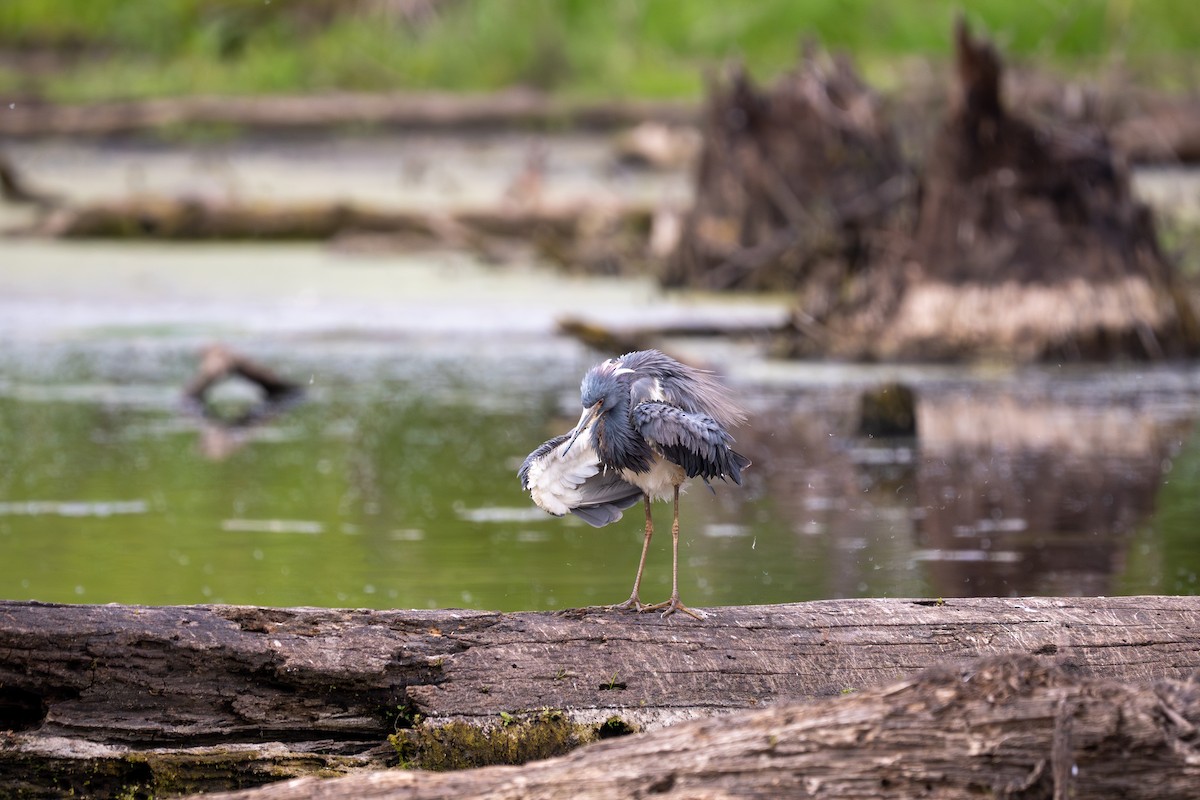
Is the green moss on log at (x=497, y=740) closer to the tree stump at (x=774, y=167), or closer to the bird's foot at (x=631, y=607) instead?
the bird's foot at (x=631, y=607)

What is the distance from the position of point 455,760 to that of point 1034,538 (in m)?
3.58

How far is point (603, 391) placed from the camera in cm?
411

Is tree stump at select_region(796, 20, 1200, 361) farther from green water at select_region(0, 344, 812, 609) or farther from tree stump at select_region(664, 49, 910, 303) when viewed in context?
tree stump at select_region(664, 49, 910, 303)

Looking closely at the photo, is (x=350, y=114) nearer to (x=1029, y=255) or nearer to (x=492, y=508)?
(x=1029, y=255)

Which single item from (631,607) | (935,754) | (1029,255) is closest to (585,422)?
(631,607)

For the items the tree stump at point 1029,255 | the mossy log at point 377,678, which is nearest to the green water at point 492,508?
the tree stump at point 1029,255

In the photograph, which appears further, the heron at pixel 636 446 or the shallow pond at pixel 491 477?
the shallow pond at pixel 491 477

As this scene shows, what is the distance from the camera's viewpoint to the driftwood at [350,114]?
21672mm

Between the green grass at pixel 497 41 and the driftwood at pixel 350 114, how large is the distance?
1.04 metres

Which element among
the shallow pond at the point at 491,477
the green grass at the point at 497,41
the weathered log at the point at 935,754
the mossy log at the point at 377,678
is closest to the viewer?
the weathered log at the point at 935,754

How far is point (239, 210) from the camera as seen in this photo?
18.1m

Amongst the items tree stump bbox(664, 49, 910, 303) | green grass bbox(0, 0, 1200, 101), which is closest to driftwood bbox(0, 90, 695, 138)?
green grass bbox(0, 0, 1200, 101)

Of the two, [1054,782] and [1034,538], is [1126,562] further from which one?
[1054,782]

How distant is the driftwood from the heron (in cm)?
1761
